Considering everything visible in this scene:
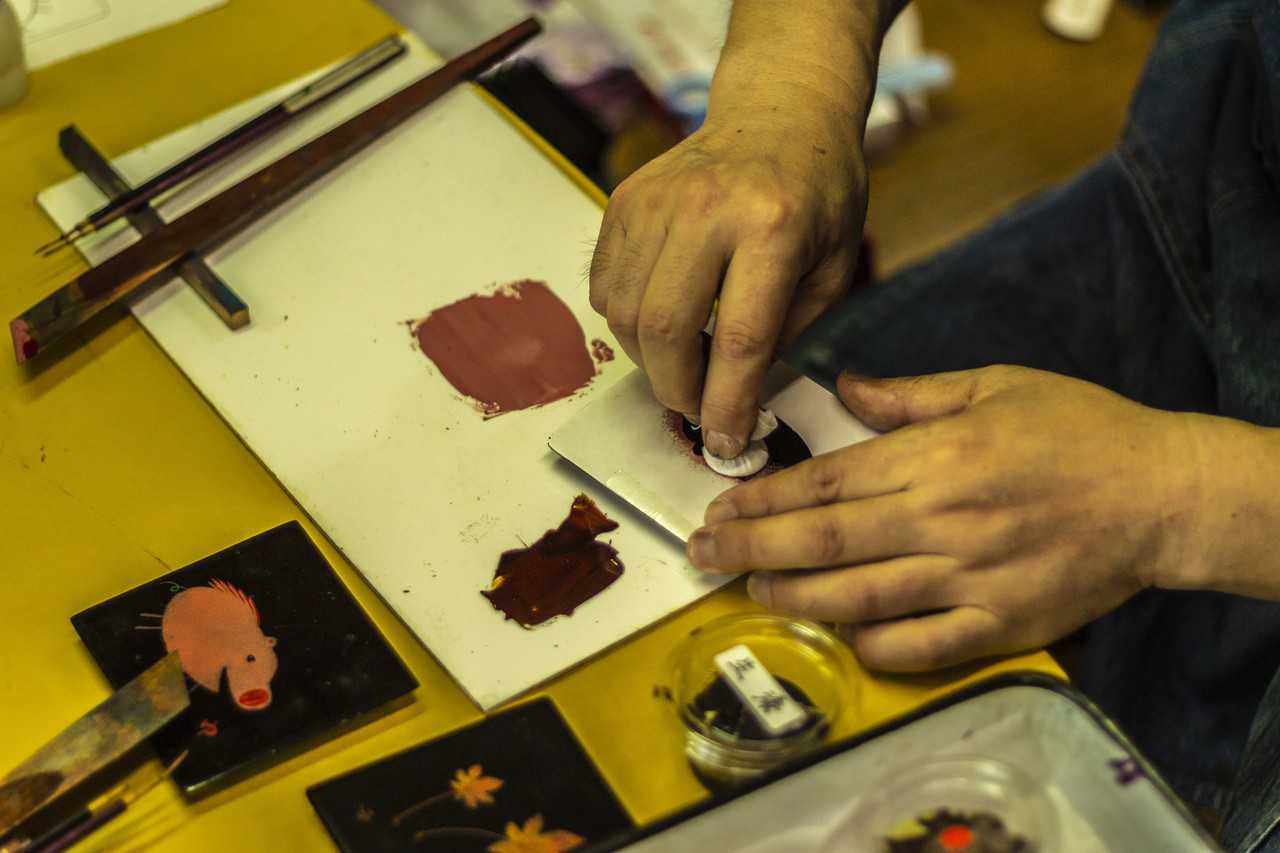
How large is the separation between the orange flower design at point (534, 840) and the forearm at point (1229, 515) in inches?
15.6

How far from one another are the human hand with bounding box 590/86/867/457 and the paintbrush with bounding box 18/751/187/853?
38 cm

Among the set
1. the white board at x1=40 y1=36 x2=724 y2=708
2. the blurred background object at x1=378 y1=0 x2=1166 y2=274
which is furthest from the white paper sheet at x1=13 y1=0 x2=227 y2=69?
the blurred background object at x1=378 y1=0 x2=1166 y2=274

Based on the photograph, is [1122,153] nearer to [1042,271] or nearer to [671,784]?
[1042,271]

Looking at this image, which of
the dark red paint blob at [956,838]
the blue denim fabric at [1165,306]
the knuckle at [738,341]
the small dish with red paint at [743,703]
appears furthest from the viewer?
the blue denim fabric at [1165,306]

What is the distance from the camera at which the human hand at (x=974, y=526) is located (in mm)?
757

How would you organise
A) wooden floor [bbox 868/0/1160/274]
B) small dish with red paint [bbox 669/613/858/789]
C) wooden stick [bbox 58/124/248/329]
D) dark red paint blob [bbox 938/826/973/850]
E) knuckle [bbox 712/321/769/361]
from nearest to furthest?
dark red paint blob [bbox 938/826/973/850] < small dish with red paint [bbox 669/613/858/789] < knuckle [bbox 712/321/769/361] < wooden stick [bbox 58/124/248/329] < wooden floor [bbox 868/0/1160/274]

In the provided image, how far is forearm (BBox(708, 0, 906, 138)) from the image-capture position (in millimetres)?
952

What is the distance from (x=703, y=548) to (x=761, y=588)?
0.04 meters

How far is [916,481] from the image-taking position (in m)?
0.77

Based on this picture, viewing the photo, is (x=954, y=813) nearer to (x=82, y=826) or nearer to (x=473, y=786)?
(x=473, y=786)

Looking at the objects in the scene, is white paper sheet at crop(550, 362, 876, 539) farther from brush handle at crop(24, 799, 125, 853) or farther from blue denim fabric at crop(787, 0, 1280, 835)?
brush handle at crop(24, 799, 125, 853)

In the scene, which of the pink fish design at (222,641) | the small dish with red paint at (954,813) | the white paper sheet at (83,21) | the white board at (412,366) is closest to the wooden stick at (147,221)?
the white board at (412,366)

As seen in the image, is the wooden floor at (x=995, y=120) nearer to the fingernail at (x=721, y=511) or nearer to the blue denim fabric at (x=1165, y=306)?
the blue denim fabric at (x=1165, y=306)

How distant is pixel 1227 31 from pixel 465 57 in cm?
66
